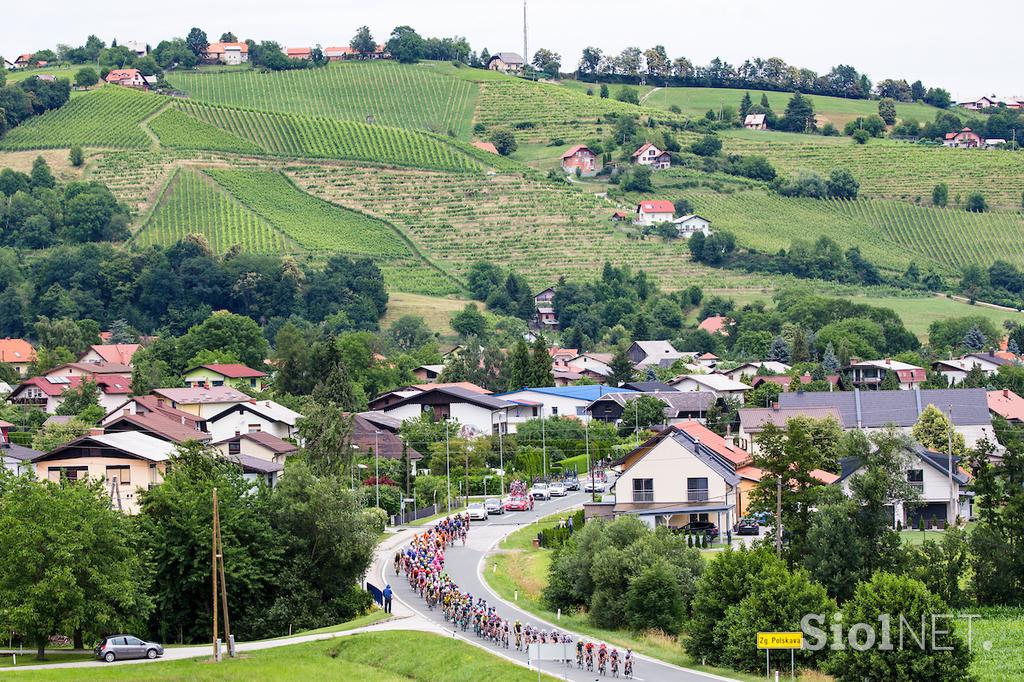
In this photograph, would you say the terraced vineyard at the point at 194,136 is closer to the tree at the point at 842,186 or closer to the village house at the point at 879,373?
the tree at the point at 842,186

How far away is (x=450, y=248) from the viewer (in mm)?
168500

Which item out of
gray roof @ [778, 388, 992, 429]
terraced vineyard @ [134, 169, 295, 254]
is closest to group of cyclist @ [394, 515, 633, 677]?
gray roof @ [778, 388, 992, 429]

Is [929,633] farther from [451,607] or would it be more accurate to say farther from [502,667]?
[451,607]

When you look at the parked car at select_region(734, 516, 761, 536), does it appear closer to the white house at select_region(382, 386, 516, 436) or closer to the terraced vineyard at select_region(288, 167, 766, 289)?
the white house at select_region(382, 386, 516, 436)

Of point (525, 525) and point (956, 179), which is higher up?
point (956, 179)

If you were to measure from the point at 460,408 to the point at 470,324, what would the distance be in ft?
141

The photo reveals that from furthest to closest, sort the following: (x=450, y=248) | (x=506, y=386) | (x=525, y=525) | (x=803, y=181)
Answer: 1. (x=803, y=181)
2. (x=450, y=248)
3. (x=506, y=386)
4. (x=525, y=525)

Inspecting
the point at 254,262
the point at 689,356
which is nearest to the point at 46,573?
the point at 689,356

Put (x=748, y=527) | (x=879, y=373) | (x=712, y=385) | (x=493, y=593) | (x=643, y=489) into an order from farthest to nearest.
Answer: (x=879, y=373) < (x=712, y=385) < (x=643, y=489) < (x=748, y=527) < (x=493, y=593)

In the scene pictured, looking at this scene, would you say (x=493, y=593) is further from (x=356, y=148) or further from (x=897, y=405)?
(x=356, y=148)

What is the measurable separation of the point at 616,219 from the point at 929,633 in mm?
137377

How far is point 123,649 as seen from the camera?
47.0 meters

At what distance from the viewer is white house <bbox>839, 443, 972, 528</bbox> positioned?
230 feet

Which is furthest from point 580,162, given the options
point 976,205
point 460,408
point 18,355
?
point 460,408
